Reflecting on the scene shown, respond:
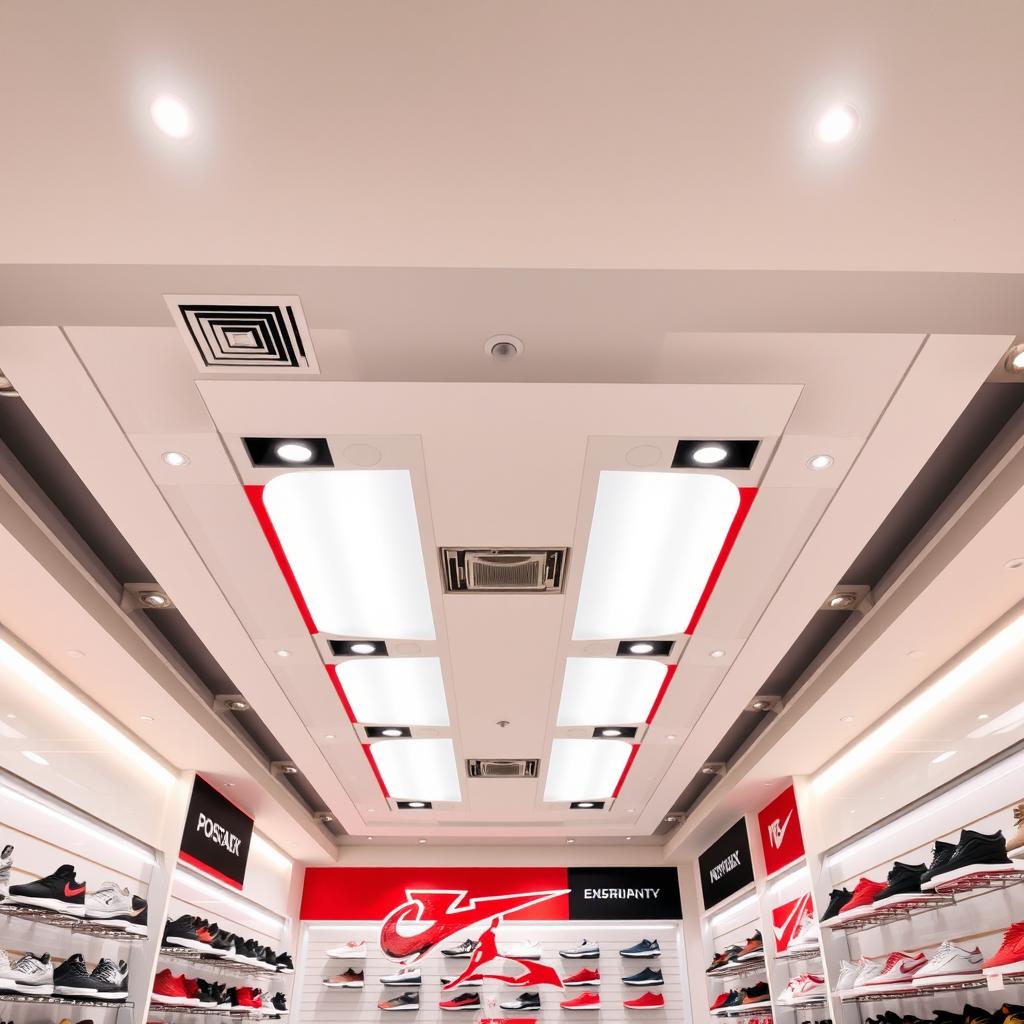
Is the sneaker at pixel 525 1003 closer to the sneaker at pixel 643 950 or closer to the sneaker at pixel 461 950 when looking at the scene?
the sneaker at pixel 461 950

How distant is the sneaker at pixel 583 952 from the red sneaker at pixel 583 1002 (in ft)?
1.14

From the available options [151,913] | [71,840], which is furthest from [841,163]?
[151,913]

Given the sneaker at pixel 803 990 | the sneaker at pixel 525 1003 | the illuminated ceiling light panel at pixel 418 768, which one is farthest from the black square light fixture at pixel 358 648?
the sneaker at pixel 525 1003

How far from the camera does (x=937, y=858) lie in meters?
3.82

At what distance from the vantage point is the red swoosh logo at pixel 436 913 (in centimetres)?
869

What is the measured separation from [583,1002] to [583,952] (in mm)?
465

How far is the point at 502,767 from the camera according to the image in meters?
6.54

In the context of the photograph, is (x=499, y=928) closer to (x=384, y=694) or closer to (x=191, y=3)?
(x=384, y=694)

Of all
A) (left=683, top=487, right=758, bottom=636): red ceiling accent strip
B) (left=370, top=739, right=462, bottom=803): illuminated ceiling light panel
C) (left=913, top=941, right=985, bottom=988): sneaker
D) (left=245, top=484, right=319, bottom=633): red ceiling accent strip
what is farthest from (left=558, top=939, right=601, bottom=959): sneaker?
(left=245, top=484, right=319, bottom=633): red ceiling accent strip

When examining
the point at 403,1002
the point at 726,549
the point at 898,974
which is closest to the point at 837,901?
the point at 898,974

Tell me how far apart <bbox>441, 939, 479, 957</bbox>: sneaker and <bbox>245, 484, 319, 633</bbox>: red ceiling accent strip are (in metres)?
5.92

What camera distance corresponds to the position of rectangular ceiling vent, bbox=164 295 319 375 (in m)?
2.24

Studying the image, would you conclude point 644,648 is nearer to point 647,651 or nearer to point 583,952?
point 647,651

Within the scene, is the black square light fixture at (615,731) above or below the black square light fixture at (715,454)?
below
